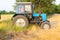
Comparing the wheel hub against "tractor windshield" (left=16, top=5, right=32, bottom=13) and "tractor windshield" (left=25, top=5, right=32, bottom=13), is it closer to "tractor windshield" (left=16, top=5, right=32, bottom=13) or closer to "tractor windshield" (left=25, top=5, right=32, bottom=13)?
"tractor windshield" (left=16, top=5, right=32, bottom=13)

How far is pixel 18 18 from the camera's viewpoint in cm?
1512

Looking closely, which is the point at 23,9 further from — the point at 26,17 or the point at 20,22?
the point at 20,22

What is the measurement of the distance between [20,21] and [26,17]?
1.84 feet

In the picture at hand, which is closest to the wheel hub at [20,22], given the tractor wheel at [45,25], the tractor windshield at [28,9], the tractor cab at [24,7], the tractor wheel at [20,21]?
the tractor wheel at [20,21]

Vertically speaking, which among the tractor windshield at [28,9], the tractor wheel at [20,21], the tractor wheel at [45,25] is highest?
the tractor windshield at [28,9]

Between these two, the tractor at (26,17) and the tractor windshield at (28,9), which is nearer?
the tractor at (26,17)

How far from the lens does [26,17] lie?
600 inches

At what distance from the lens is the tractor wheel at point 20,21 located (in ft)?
49.3

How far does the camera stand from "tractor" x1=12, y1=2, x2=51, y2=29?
49.4 feet

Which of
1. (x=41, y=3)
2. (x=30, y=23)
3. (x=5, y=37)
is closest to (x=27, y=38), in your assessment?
(x=5, y=37)

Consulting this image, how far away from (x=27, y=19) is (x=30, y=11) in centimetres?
72

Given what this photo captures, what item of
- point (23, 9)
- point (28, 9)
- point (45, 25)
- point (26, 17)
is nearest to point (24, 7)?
point (23, 9)

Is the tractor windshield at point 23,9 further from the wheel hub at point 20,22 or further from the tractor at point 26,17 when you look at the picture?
the wheel hub at point 20,22

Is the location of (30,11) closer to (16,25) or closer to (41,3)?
(16,25)
